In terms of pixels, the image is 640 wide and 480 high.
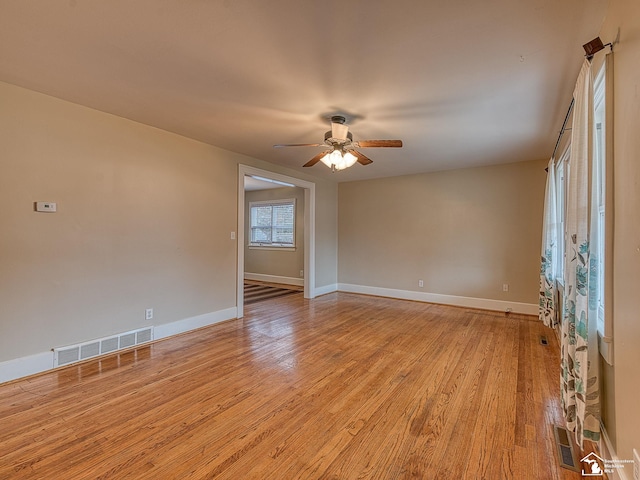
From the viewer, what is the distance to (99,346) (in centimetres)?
306

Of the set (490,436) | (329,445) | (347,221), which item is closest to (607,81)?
(490,436)

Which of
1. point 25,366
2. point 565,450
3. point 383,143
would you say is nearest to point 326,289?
point 383,143

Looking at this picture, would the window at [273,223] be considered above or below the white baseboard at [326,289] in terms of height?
above

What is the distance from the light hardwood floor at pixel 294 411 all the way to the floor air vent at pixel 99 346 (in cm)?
11

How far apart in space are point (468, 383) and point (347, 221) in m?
4.42

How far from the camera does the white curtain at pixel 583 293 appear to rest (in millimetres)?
1589

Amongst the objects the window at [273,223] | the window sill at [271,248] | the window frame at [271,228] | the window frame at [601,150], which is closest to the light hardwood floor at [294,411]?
the window frame at [601,150]

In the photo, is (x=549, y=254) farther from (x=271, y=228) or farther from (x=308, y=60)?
(x=271, y=228)

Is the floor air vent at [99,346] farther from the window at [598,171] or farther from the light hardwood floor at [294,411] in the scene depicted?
the window at [598,171]

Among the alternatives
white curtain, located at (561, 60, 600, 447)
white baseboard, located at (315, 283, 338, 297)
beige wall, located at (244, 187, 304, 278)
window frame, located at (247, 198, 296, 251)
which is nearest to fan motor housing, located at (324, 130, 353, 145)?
white curtain, located at (561, 60, 600, 447)

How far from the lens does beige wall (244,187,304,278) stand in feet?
24.1

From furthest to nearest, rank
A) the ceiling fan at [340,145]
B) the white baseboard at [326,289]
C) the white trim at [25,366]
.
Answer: the white baseboard at [326,289]
the ceiling fan at [340,145]
the white trim at [25,366]

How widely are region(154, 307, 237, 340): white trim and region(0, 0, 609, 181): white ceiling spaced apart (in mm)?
2353

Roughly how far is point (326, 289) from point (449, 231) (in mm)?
2693
